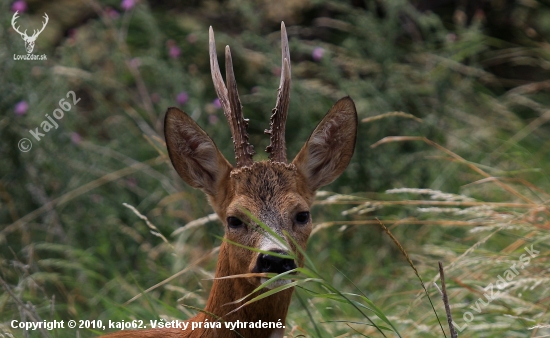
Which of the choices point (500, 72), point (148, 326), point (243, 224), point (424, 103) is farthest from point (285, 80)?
point (500, 72)

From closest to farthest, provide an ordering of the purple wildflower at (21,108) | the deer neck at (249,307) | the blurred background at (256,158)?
the deer neck at (249,307)
the blurred background at (256,158)
the purple wildflower at (21,108)

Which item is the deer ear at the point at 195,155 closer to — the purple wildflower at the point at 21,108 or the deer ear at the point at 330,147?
the deer ear at the point at 330,147

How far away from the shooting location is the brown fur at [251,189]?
9.87 feet

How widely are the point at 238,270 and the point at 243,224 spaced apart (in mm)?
190

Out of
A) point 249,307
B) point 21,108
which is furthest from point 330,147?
point 21,108

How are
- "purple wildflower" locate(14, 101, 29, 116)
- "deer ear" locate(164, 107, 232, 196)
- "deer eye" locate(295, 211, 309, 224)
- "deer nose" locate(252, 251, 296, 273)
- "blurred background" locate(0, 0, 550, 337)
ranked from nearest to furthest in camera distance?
"deer nose" locate(252, 251, 296, 273), "deer eye" locate(295, 211, 309, 224), "deer ear" locate(164, 107, 232, 196), "blurred background" locate(0, 0, 550, 337), "purple wildflower" locate(14, 101, 29, 116)

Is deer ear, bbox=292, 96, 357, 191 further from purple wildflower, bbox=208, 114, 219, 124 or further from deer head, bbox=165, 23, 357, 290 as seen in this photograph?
purple wildflower, bbox=208, 114, 219, 124

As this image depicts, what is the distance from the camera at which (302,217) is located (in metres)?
3.15

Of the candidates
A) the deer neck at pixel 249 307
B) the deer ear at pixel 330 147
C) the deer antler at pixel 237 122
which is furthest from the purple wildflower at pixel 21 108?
the deer neck at pixel 249 307

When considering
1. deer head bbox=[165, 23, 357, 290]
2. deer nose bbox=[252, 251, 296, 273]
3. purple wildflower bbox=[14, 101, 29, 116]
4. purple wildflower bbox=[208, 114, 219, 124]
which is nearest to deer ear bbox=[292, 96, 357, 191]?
deer head bbox=[165, 23, 357, 290]

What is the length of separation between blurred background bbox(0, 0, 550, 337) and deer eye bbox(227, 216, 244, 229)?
1004mm

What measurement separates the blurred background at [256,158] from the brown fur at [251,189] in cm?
65

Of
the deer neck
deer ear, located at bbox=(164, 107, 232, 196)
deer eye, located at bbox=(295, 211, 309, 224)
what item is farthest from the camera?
deer ear, located at bbox=(164, 107, 232, 196)

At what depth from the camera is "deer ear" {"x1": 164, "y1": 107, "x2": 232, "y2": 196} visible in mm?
3301
